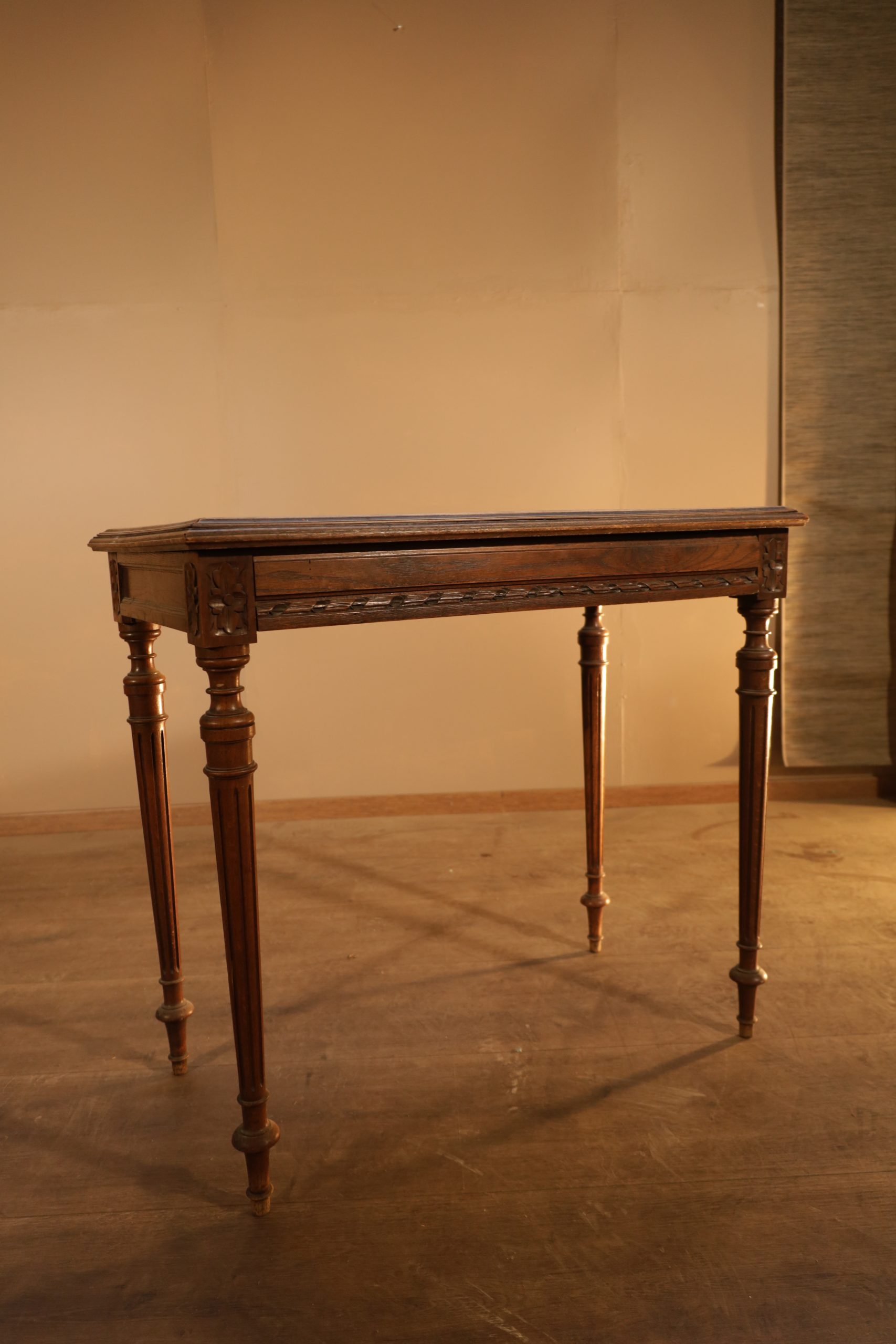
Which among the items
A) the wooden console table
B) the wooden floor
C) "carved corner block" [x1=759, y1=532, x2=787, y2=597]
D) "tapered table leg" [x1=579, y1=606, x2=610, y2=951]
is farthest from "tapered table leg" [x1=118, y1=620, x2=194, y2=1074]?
"carved corner block" [x1=759, y1=532, x2=787, y2=597]

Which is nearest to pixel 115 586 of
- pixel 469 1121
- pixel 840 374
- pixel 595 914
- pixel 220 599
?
pixel 220 599

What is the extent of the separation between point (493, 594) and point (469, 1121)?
2.64 feet

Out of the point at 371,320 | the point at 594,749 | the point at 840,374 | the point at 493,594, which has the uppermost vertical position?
the point at 371,320

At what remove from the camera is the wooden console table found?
115 centimetres

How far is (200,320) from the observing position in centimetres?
304

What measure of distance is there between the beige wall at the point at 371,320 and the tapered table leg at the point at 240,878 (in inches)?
76.5

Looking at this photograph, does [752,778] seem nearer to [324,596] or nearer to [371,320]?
[324,596]

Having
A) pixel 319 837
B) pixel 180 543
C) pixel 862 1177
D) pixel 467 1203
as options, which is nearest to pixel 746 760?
pixel 862 1177

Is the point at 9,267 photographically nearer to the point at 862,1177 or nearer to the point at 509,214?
the point at 509,214

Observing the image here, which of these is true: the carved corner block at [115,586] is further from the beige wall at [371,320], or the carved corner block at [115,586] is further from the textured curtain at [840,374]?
the textured curtain at [840,374]

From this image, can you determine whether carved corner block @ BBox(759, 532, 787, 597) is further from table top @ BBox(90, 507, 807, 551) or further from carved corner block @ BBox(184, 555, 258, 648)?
carved corner block @ BBox(184, 555, 258, 648)

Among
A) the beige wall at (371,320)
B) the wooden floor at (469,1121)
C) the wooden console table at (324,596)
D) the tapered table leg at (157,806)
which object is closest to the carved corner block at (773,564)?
the wooden console table at (324,596)

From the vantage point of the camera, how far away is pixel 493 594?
133cm

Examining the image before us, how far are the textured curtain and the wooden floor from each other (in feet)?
2.85
